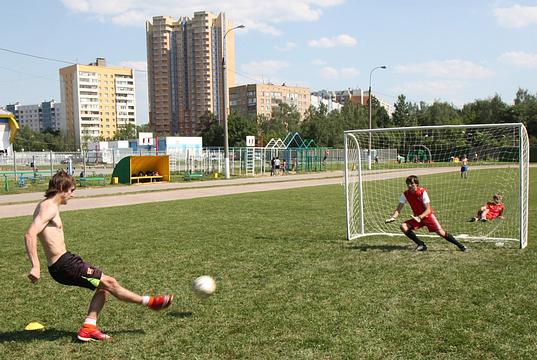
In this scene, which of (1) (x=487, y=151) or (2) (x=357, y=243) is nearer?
(2) (x=357, y=243)

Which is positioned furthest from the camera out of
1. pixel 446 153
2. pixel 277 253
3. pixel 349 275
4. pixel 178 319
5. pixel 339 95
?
pixel 339 95

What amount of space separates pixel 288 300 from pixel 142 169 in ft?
89.3

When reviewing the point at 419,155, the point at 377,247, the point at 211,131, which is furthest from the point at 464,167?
the point at 211,131

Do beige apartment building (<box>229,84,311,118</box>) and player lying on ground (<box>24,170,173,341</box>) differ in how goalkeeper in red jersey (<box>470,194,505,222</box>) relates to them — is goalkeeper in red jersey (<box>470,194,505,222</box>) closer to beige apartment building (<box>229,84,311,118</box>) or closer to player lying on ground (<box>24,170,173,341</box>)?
player lying on ground (<box>24,170,173,341</box>)

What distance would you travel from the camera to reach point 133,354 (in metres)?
4.69

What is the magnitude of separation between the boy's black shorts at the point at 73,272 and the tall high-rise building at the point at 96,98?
114 meters

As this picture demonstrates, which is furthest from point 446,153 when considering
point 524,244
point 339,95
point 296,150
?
point 339,95

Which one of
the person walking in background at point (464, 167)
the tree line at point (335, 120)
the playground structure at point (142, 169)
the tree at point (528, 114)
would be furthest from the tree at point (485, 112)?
the playground structure at point (142, 169)

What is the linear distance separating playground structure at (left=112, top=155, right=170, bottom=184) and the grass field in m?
19.2

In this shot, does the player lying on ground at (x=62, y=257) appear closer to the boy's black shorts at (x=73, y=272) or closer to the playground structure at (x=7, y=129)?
the boy's black shorts at (x=73, y=272)

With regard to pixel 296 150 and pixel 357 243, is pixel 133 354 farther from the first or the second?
pixel 296 150

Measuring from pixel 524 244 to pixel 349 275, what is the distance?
12.8ft

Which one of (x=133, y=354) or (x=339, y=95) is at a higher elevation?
(x=339, y=95)

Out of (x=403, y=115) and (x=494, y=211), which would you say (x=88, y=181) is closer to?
(x=494, y=211)
